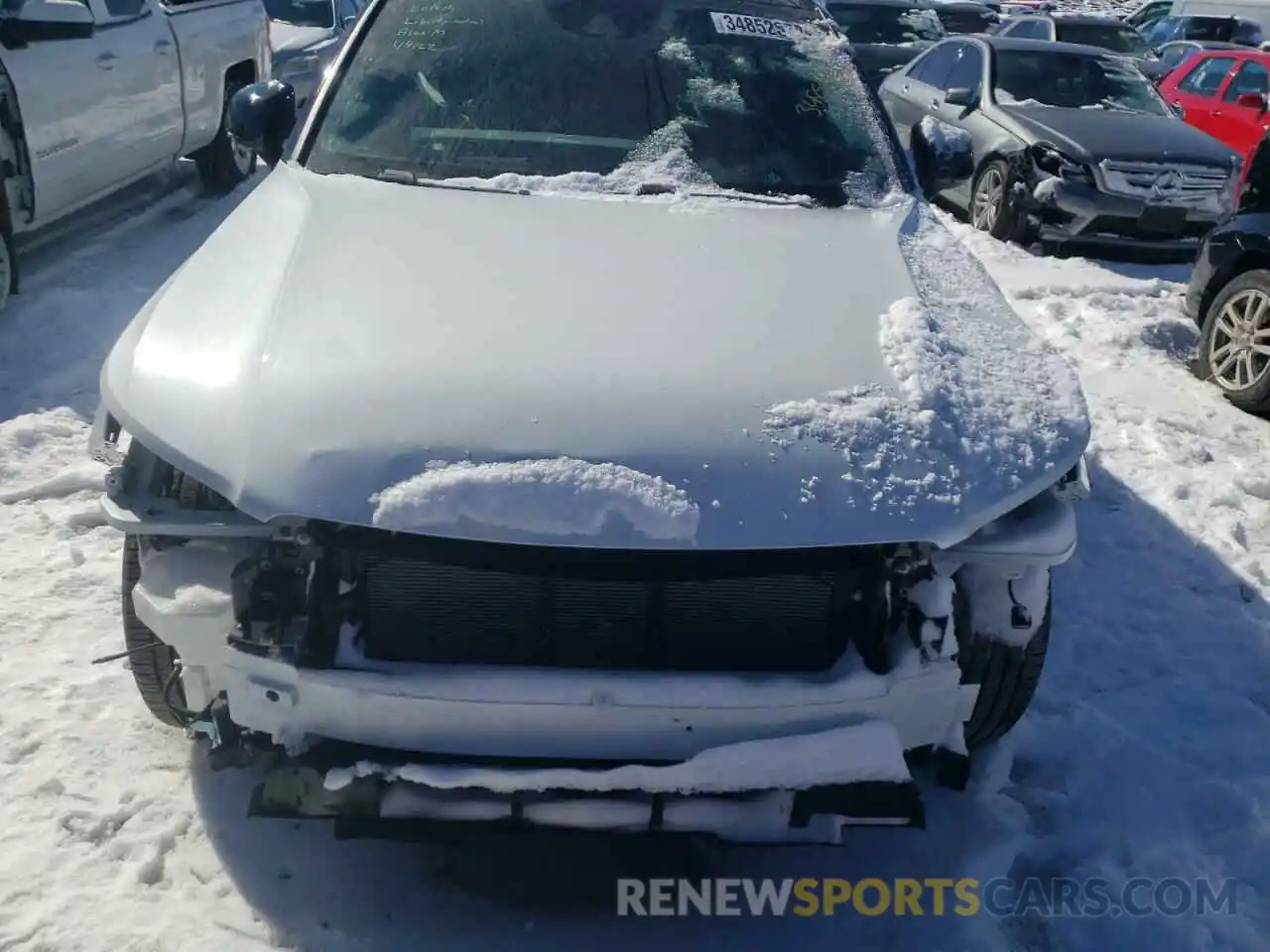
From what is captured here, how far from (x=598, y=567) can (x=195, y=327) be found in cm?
102

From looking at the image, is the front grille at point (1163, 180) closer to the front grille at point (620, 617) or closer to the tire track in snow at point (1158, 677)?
the tire track in snow at point (1158, 677)

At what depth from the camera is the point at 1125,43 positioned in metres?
13.2

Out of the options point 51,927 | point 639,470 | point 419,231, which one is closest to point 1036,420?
point 639,470

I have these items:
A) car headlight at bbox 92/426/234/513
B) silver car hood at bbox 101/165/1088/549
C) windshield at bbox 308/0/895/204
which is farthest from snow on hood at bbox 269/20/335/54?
car headlight at bbox 92/426/234/513

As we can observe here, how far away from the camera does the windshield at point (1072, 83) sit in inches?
357

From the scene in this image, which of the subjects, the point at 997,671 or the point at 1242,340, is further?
the point at 1242,340

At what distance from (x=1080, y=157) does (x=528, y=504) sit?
7.29 metres

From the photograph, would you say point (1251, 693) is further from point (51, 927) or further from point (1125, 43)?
point (1125, 43)

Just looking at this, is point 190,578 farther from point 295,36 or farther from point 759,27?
point 295,36

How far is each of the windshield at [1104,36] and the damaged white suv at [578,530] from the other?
40.8 ft

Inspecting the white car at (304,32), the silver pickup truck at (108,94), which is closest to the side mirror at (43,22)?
the silver pickup truck at (108,94)

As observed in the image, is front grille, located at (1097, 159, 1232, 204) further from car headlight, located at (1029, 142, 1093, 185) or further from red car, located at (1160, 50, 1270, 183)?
red car, located at (1160, 50, 1270, 183)

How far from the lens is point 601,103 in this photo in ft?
10.8

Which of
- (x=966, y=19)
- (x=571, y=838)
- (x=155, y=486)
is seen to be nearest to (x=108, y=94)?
(x=155, y=486)
